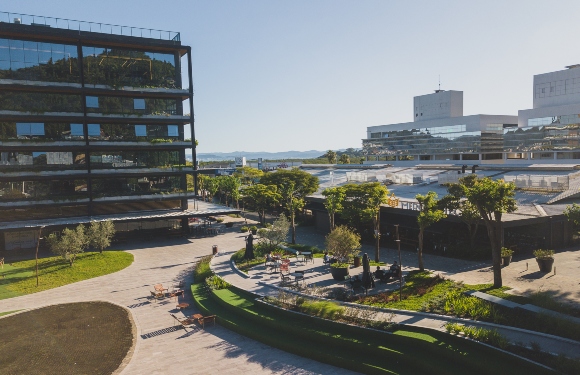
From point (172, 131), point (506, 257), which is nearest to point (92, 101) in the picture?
point (172, 131)

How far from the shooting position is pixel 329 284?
1091 inches

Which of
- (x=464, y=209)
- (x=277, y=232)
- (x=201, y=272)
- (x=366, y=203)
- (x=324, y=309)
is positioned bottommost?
(x=201, y=272)

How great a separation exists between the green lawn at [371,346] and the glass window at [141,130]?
3646 centimetres

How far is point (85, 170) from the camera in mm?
52375

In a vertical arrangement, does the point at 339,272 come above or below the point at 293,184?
below

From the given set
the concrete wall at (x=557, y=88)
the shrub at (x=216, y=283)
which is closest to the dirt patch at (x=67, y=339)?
the shrub at (x=216, y=283)

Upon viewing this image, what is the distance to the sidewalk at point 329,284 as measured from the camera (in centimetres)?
1652

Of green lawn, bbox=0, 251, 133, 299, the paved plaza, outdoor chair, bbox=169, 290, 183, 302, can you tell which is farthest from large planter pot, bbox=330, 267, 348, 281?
green lawn, bbox=0, 251, 133, 299

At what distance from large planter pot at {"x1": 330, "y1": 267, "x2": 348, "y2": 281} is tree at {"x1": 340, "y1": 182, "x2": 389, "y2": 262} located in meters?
6.16

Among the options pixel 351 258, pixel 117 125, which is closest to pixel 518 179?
pixel 351 258

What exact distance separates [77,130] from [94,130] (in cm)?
189

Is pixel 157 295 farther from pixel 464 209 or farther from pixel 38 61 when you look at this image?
pixel 38 61

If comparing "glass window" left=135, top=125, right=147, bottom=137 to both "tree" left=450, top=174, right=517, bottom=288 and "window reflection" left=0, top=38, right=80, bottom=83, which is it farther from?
"tree" left=450, top=174, right=517, bottom=288

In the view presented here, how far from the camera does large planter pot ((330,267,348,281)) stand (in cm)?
2797
